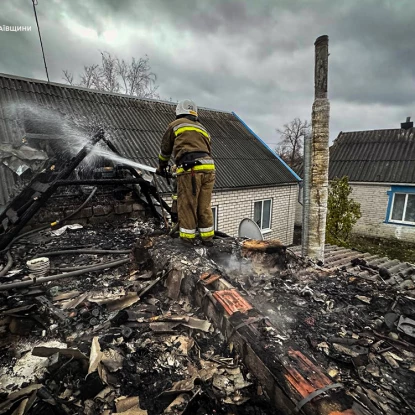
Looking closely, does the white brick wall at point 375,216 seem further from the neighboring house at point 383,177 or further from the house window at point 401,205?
the house window at point 401,205

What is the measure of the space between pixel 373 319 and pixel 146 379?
78.0 inches

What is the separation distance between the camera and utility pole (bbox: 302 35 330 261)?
4711 millimetres

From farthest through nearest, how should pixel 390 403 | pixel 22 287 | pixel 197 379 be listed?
1. pixel 22 287
2. pixel 197 379
3. pixel 390 403

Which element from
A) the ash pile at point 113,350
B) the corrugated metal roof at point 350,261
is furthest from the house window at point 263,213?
the ash pile at point 113,350

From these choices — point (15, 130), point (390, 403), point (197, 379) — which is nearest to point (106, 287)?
point (197, 379)

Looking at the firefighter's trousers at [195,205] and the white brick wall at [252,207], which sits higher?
→ the firefighter's trousers at [195,205]

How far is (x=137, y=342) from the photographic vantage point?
192cm

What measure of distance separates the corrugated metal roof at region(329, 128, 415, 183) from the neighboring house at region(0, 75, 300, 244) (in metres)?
5.62

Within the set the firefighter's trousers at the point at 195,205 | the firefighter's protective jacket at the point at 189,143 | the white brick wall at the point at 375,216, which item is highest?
the firefighter's protective jacket at the point at 189,143

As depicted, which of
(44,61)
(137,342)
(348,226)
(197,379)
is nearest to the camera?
(197,379)

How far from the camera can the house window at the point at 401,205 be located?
12555 mm

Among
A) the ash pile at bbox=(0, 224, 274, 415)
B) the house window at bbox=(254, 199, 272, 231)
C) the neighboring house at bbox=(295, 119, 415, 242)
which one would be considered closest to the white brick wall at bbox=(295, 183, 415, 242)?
the neighboring house at bbox=(295, 119, 415, 242)

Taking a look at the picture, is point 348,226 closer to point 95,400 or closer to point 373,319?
point 373,319

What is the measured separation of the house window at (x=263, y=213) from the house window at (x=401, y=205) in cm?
758
